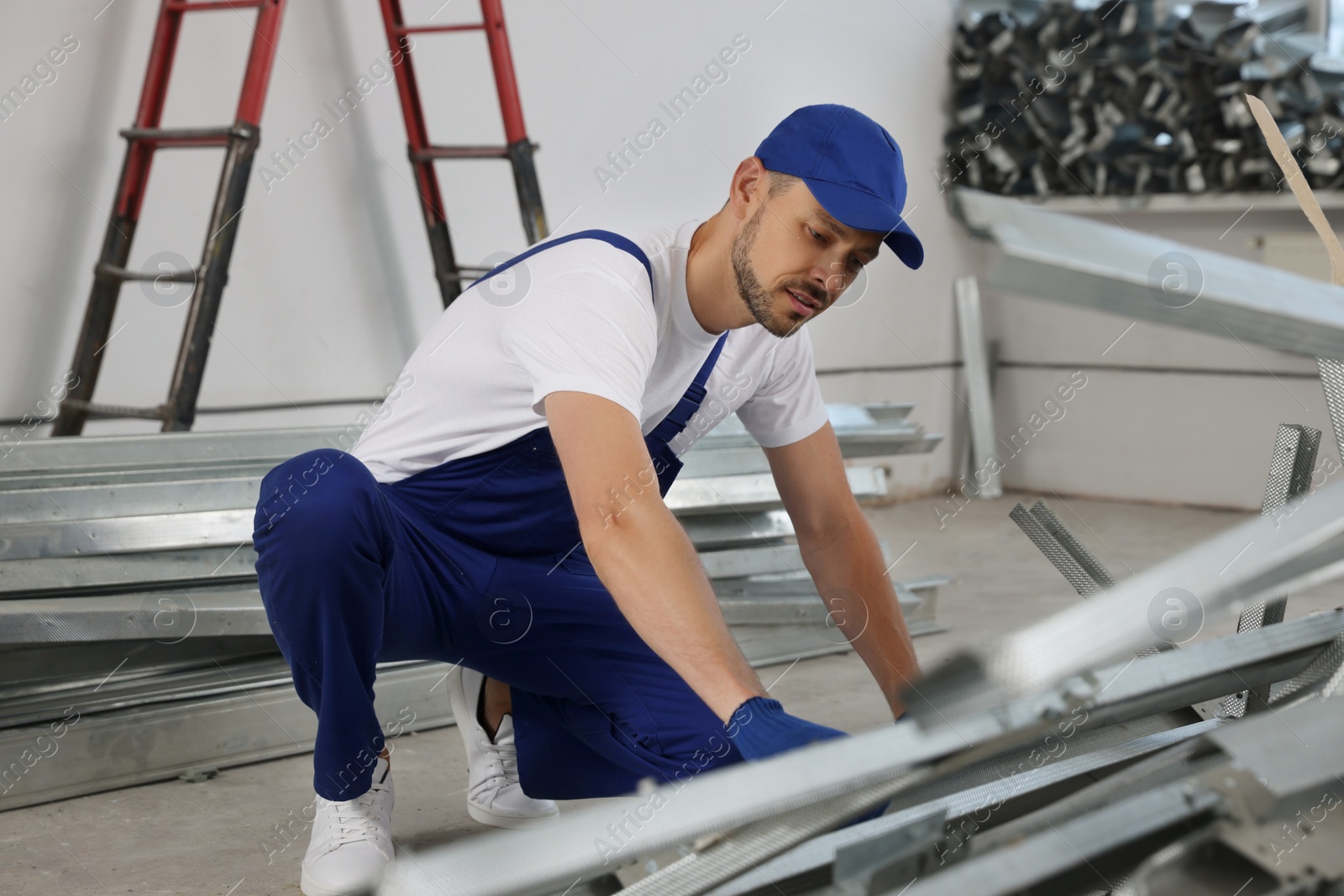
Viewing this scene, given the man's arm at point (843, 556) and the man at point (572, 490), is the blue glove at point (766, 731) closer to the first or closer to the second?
the man at point (572, 490)

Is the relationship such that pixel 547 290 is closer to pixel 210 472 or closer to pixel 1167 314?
pixel 1167 314

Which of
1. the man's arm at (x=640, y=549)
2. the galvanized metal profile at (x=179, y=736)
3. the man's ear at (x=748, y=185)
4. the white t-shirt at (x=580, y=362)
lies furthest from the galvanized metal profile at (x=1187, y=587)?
the galvanized metal profile at (x=179, y=736)

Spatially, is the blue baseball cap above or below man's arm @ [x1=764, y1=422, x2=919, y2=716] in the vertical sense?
above

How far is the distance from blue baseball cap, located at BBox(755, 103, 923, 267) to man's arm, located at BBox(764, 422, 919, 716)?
36 centimetres

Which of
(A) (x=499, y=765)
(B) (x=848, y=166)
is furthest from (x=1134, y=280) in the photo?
(A) (x=499, y=765)

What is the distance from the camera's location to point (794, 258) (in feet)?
4.65

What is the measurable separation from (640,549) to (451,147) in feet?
8.06

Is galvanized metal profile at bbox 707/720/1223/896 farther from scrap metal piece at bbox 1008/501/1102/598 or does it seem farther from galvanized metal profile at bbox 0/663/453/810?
galvanized metal profile at bbox 0/663/453/810

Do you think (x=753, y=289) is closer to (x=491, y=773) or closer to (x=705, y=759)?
(x=705, y=759)

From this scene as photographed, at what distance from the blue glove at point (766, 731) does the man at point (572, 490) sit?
183mm

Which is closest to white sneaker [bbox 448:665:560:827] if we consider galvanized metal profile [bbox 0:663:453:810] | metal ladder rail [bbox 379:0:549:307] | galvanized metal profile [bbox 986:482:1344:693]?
galvanized metal profile [bbox 0:663:453:810]

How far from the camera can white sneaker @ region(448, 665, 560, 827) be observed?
180cm

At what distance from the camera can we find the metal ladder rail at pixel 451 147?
10.7 feet

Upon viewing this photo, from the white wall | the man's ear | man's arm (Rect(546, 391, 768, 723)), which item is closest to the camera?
man's arm (Rect(546, 391, 768, 723))
